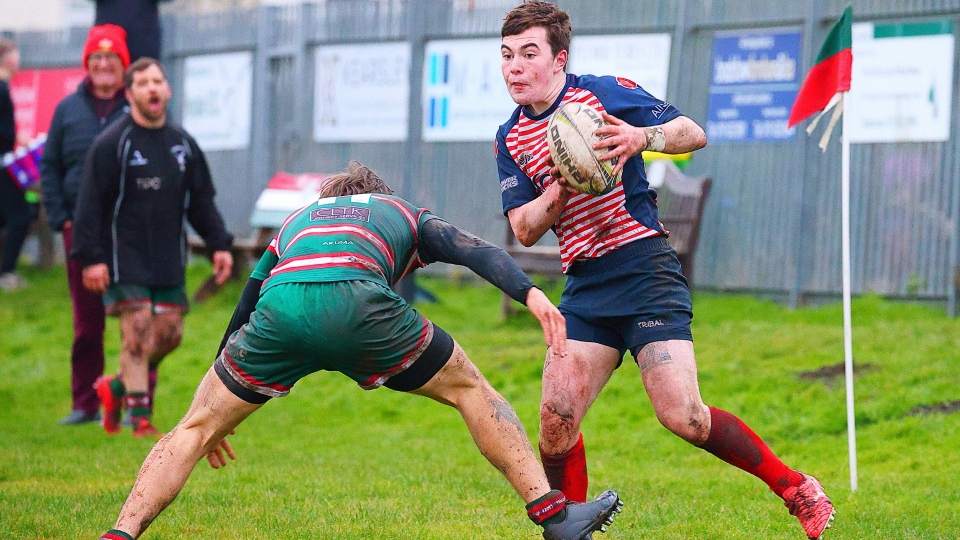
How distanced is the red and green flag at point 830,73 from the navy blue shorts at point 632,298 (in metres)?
2.41

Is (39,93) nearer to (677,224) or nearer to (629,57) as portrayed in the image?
(629,57)

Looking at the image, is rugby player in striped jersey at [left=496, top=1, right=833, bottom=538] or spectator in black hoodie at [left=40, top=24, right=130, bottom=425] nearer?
rugby player in striped jersey at [left=496, top=1, right=833, bottom=538]

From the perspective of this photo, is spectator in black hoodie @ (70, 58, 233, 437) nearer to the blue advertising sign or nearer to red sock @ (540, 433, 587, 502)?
red sock @ (540, 433, 587, 502)

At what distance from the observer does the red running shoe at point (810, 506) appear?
4855 mm

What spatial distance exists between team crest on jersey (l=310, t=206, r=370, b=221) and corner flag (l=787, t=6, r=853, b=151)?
340 centimetres

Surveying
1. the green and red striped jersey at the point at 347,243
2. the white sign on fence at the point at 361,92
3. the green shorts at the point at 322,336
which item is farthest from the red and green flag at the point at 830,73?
the white sign on fence at the point at 361,92

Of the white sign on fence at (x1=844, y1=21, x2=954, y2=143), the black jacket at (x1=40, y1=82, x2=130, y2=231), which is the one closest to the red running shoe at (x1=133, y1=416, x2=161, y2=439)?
the black jacket at (x1=40, y1=82, x2=130, y2=231)

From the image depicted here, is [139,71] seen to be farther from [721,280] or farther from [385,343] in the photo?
[721,280]

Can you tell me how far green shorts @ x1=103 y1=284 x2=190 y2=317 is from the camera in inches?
327

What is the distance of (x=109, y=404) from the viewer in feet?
27.8

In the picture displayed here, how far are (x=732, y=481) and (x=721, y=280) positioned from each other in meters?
5.79

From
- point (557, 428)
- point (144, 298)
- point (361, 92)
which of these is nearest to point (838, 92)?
point (557, 428)

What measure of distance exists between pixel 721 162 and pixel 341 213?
873 cm

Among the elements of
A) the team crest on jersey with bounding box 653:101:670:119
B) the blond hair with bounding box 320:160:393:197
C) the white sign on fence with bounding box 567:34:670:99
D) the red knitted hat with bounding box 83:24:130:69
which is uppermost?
the white sign on fence with bounding box 567:34:670:99
